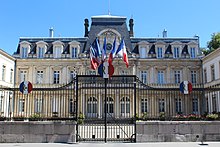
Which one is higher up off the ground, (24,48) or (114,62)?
(24,48)

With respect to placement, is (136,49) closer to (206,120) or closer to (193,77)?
(193,77)

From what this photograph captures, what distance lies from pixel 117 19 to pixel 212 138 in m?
26.5

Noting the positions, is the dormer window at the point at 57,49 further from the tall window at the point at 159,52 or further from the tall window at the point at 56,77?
the tall window at the point at 159,52

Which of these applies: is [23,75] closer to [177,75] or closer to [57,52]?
[57,52]

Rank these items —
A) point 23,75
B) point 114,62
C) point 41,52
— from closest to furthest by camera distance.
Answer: point 114,62 → point 23,75 → point 41,52

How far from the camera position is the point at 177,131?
39.3 ft

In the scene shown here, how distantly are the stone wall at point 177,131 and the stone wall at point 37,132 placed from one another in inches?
124

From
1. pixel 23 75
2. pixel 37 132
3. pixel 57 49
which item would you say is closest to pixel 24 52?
pixel 23 75

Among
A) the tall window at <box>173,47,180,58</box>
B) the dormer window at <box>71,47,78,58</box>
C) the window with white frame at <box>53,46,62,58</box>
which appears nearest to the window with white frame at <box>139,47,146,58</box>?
the tall window at <box>173,47,180,58</box>

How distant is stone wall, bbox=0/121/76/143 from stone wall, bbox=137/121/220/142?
10.4 feet

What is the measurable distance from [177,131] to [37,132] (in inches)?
246

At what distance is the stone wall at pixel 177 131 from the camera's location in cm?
1193

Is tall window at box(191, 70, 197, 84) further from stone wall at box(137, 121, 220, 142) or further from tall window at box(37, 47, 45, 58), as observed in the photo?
stone wall at box(137, 121, 220, 142)

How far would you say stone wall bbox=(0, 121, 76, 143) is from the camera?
11820 millimetres
